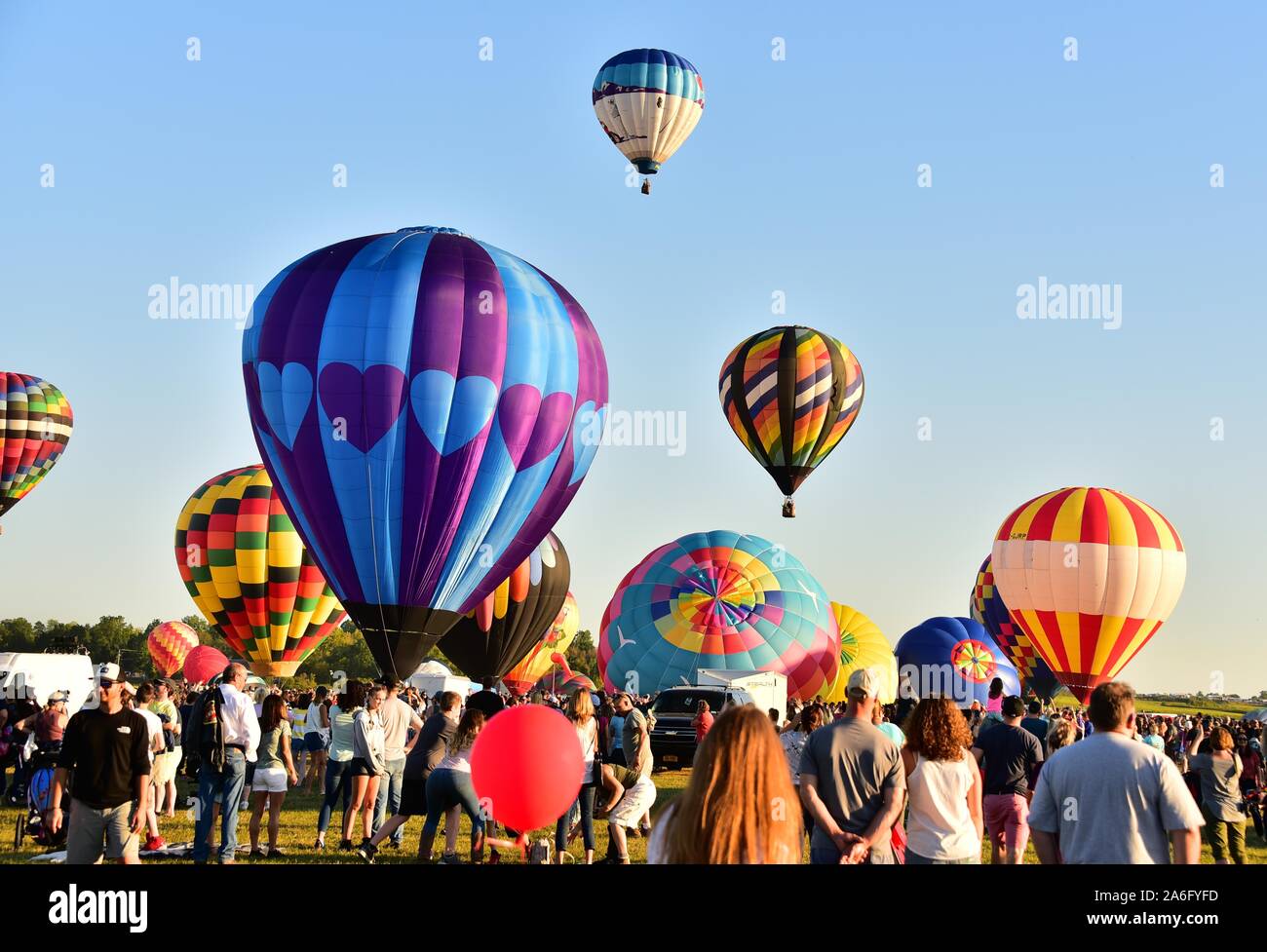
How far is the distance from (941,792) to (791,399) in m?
26.0

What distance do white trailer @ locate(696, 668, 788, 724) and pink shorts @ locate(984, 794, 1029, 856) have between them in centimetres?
1670

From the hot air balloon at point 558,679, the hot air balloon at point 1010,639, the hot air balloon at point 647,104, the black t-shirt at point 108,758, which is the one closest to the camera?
the black t-shirt at point 108,758

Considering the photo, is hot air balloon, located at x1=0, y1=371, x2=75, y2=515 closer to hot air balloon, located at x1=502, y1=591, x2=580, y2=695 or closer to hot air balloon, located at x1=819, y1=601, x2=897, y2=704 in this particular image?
hot air balloon, located at x1=502, y1=591, x2=580, y2=695

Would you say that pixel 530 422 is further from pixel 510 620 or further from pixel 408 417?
pixel 510 620

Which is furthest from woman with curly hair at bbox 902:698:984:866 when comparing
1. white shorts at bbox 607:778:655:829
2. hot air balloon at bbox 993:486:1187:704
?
hot air balloon at bbox 993:486:1187:704

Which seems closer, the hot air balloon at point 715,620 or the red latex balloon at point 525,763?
the red latex balloon at point 525,763

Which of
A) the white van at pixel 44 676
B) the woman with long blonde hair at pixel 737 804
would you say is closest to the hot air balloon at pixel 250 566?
the white van at pixel 44 676

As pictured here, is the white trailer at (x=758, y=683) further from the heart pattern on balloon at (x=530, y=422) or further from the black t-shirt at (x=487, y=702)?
the black t-shirt at (x=487, y=702)

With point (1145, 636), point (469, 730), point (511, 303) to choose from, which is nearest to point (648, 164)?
point (511, 303)

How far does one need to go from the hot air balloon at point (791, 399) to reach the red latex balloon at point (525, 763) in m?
23.7

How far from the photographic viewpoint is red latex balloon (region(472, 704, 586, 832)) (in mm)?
9078

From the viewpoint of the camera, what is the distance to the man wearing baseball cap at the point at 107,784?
8180 millimetres

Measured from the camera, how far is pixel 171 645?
54375mm
